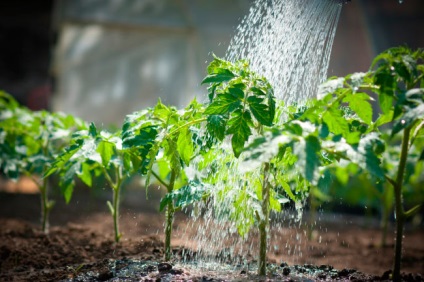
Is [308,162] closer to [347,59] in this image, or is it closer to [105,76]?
[347,59]

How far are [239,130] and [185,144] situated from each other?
30cm

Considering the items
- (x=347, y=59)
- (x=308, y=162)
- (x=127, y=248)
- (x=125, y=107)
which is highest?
(x=347, y=59)

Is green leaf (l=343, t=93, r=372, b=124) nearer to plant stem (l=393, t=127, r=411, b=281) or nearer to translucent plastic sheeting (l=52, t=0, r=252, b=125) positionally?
plant stem (l=393, t=127, r=411, b=281)

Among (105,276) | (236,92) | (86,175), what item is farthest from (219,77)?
(86,175)

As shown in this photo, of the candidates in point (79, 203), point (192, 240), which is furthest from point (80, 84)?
point (192, 240)

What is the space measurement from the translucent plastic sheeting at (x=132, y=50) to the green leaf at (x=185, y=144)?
476cm

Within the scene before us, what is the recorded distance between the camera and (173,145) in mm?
1977

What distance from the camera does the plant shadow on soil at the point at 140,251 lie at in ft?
7.00

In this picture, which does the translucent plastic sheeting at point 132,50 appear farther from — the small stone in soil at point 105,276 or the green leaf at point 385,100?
the green leaf at point 385,100

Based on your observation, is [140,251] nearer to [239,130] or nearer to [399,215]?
[239,130]

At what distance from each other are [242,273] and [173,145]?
0.65 meters

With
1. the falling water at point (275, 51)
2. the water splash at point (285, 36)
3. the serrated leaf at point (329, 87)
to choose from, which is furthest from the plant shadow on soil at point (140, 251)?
the water splash at point (285, 36)

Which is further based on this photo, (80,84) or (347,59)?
(80,84)

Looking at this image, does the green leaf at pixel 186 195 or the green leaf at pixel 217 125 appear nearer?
the green leaf at pixel 217 125
